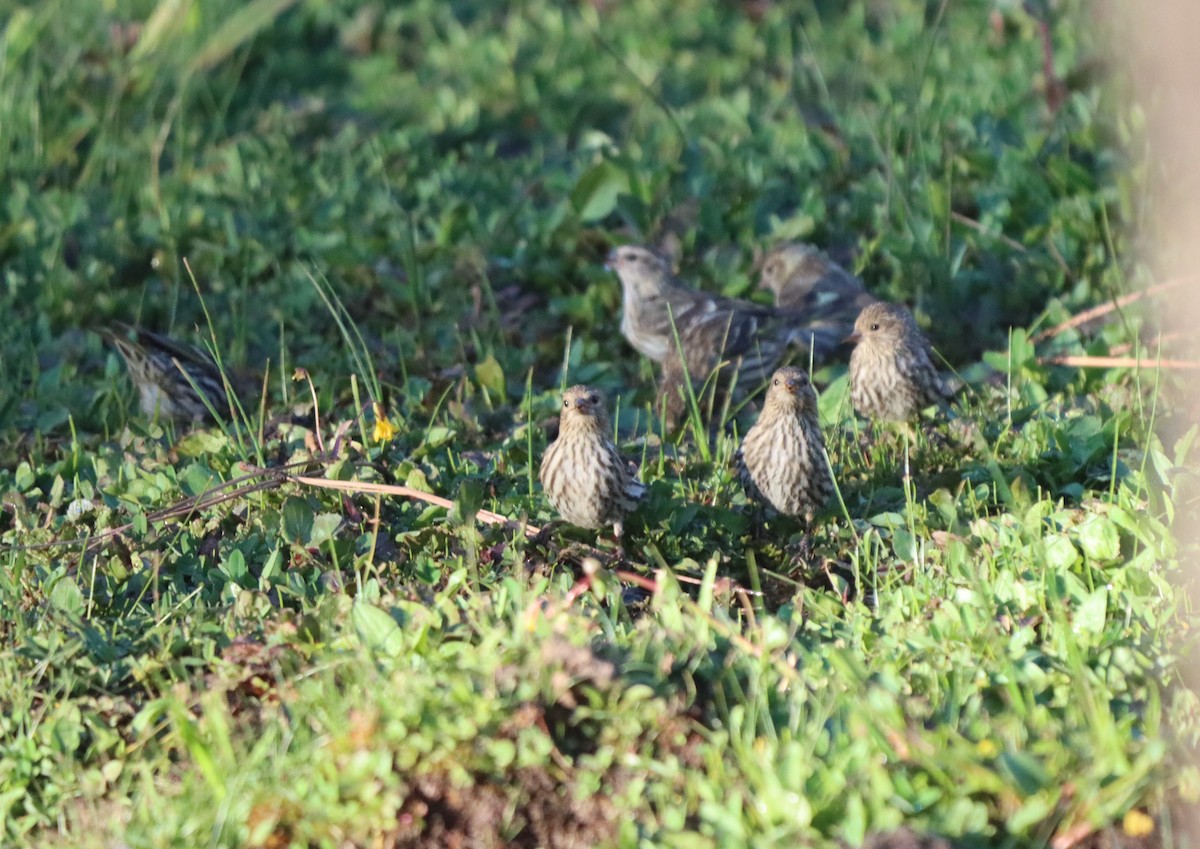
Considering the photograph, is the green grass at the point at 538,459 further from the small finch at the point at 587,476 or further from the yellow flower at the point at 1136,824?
the small finch at the point at 587,476

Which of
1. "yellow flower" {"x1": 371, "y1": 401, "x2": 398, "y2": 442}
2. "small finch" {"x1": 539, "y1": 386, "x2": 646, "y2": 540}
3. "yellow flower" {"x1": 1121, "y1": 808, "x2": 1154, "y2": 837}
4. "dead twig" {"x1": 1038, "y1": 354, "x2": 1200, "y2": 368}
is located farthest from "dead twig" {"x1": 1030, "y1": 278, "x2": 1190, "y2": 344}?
"yellow flower" {"x1": 1121, "y1": 808, "x2": 1154, "y2": 837}

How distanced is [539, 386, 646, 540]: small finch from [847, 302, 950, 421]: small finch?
1206mm

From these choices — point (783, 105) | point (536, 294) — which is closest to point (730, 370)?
point (536, 294)

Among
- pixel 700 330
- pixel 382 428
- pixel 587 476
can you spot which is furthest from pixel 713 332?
pixel 587 476

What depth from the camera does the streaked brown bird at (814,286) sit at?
7.43m

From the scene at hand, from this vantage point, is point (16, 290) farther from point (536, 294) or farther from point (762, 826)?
point (762, 826)

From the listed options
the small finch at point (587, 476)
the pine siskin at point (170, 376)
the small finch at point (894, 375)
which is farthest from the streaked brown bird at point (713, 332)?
the pine siskin at point (170, 376)

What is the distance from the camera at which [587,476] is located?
17.5 feet

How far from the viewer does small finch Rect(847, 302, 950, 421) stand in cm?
616

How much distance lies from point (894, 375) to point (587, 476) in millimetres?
1502

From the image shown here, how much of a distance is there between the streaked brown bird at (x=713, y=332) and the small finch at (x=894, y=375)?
75 centimetres

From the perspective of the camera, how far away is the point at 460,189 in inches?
348

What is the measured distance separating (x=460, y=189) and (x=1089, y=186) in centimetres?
341

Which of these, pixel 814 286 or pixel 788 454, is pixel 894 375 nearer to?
pixel 788 454
